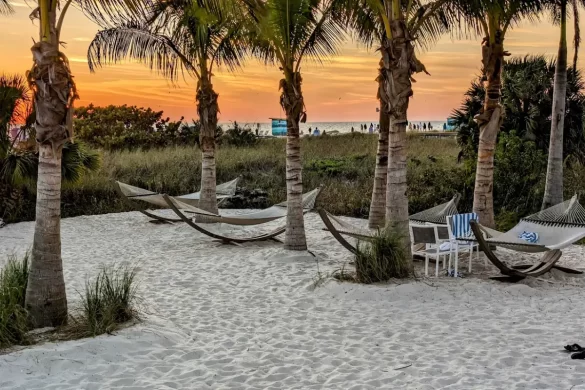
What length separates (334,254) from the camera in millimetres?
9914

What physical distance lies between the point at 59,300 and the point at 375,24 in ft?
27.3

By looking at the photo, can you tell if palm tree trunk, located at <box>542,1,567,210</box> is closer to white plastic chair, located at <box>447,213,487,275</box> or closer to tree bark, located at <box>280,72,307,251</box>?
white plastic chair, located at <box>447,213,487,275</box>

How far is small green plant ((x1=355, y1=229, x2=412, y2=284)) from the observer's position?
294 inches

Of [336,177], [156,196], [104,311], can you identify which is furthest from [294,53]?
[336,177]

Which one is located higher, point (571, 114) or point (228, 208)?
point (571, 114)

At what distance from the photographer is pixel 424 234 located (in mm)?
8023

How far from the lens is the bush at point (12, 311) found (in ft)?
16.2

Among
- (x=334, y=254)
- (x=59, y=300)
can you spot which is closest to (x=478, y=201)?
(x=334, y=254)

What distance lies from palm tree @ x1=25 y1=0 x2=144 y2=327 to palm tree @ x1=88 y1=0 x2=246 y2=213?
6.36m

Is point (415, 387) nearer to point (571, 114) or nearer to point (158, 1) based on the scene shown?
point (158, 1)

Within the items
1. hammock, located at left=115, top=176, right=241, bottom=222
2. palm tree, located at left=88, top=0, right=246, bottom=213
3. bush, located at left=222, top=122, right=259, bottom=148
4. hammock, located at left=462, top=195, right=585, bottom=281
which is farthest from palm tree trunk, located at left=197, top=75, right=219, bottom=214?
bush, located at left=222, top=122, right=259, bottom=148

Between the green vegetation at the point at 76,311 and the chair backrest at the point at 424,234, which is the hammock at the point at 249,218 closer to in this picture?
the chair backrest at the point at 424,234

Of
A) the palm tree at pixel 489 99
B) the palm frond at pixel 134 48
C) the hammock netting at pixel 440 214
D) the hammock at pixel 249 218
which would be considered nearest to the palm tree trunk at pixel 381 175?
the hammock at pixel 249 218

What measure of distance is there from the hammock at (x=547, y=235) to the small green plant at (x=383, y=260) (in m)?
1.07
